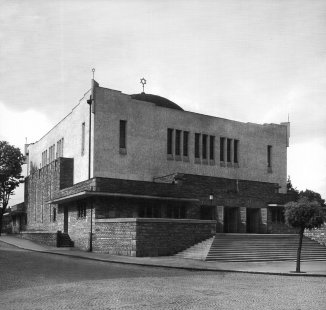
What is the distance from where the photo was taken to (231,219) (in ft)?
119

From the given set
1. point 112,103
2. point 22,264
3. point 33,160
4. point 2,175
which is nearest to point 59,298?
point 22,264

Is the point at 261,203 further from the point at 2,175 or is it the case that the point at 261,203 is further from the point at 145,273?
the point at 2,175

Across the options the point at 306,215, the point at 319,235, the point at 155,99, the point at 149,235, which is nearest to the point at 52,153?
the point at 155,99

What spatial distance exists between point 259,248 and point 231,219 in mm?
9046

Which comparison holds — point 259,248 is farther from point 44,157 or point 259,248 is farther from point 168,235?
point 44,157

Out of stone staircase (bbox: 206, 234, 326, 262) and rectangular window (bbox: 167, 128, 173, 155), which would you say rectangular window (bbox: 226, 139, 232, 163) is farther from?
stone staircase (bbox: 206, 234, 326, 262)

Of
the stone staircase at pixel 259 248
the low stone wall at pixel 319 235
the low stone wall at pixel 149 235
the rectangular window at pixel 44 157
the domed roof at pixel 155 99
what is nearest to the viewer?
the stone staircase at pixel 259 248

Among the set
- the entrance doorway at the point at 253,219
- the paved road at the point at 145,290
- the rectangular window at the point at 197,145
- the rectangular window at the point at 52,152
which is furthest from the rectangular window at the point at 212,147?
the paved road at the point at 145,290

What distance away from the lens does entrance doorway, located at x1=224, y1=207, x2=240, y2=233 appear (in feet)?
117

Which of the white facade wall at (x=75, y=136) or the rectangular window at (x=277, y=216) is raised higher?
the white facade wall at (x=75, y=136)

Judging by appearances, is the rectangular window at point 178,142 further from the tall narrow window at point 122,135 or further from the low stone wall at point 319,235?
the low stone wall at point 319,235

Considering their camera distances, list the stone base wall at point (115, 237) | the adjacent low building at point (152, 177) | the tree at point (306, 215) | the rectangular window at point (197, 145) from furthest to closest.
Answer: the rectangular window at point (197, 145)
the adjacent low building at point (152, 177)
the stone base wall at point (115, 237)
the tree at point (306, 215)

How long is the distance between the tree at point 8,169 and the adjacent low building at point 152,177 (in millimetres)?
5291

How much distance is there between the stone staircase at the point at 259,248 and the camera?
82.5 feet
